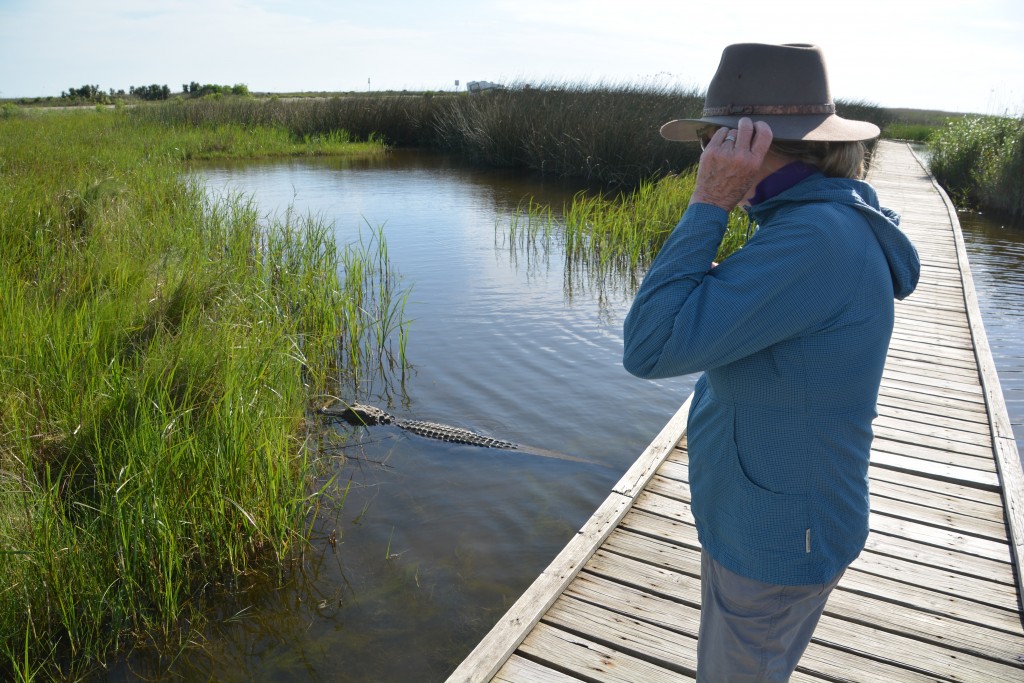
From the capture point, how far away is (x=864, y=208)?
1.25 meters

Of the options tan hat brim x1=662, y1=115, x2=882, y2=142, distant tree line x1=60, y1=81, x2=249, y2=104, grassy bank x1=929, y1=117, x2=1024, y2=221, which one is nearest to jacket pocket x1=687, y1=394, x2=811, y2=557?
tan hat brim x1=662, y1=115, x2=882, y2=142

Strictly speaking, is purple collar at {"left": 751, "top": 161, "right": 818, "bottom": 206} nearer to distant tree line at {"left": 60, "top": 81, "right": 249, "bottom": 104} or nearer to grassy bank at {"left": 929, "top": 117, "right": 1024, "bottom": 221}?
grassy bank at {"left": 929, "top": 117, "right": 1024, "bottom": 221}

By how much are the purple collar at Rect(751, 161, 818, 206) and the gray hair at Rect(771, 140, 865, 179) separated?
0.04ft

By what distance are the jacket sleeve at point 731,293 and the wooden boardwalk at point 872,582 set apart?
141 centimetres

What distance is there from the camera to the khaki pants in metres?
1.36

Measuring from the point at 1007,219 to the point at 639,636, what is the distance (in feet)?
47.9

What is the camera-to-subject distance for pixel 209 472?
3078 mm

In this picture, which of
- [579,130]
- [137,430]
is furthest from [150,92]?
[137,430]

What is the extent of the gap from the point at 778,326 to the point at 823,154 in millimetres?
339

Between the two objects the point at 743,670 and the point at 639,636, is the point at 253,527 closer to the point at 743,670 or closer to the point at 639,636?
the point at 639,636

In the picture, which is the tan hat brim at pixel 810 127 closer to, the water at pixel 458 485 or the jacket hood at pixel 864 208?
the jacket hood at pixel 864 208

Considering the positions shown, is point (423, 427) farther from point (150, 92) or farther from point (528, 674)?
point (150, 92)

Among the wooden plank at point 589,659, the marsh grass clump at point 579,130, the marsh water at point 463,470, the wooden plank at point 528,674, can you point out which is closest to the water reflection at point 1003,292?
A: the marsh water at point 463,470

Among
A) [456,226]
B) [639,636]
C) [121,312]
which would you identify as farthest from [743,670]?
[456,226]
